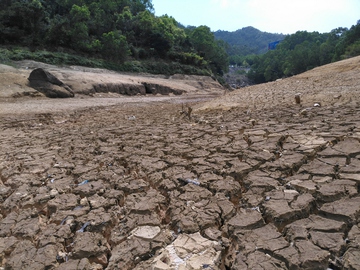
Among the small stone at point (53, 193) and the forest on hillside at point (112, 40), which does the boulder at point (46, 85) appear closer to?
the forest on hillside at point (112, 40)

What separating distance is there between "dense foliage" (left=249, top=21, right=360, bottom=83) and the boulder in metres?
27.4

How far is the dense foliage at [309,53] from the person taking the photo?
109ft

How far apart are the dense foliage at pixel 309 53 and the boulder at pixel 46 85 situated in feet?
89.8

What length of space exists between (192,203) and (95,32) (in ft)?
90.5

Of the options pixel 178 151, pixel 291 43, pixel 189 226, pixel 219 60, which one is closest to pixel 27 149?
pixel 178 151

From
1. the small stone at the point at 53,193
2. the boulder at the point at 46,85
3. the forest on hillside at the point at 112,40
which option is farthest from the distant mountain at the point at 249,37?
the small stone at the point at 53,193

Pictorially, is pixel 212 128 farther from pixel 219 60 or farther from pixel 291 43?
pixel 291 43

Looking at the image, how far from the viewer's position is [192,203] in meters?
1.73

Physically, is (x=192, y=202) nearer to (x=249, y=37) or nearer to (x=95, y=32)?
(x=95, y=32)

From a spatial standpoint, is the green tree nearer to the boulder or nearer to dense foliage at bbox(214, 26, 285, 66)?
the boulder

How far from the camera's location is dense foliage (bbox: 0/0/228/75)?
19.1 meters

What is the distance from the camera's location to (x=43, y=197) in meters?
1.98

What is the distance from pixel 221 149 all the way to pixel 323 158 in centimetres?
93

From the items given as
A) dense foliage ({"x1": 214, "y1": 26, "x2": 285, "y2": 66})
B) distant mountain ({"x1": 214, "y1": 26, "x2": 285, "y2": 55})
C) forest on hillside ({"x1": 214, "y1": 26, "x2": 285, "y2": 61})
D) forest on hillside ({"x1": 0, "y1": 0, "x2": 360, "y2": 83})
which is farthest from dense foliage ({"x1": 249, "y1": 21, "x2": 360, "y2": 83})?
distant mountain ({"x1": 214, "y1": 26, "x2": 285, "y2": 55})
